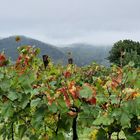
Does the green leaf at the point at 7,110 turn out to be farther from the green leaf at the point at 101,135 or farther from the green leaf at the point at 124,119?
the green leaf at the point at 124,119

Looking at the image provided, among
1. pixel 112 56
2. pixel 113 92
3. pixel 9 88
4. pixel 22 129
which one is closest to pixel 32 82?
pixel 9 88

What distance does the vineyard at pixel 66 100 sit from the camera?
15.8ft

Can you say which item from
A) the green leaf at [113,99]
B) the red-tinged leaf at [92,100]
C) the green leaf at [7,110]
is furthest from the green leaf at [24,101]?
the green leaf at [113,99]

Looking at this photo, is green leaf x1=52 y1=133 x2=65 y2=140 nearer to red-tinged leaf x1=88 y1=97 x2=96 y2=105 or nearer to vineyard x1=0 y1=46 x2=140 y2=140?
vineyard x1=0 y1=46 x2=140 y2=140

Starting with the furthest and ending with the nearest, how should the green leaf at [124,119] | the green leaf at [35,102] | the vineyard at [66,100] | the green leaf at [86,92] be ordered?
the green leaf at [35,102], the green leaf at [86,92], the vineyard at [66,100], the green leaf at [124,119]

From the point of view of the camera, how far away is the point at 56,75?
20.1 feet

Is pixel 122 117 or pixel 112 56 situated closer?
pixel 122 117

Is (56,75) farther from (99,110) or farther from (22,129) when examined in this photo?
(99,110)

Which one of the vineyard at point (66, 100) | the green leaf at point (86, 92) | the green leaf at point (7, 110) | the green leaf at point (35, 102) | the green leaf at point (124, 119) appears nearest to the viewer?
the green leaf at point (124, 119)

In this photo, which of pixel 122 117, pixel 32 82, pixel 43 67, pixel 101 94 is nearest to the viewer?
pixel 122 117

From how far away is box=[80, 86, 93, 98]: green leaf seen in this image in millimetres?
4968

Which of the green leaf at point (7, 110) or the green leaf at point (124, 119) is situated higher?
the green leaf at point (124, 119)

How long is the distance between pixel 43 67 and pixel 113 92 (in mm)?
1801

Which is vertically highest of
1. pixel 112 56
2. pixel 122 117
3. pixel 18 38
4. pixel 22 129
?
pixel 18 38
